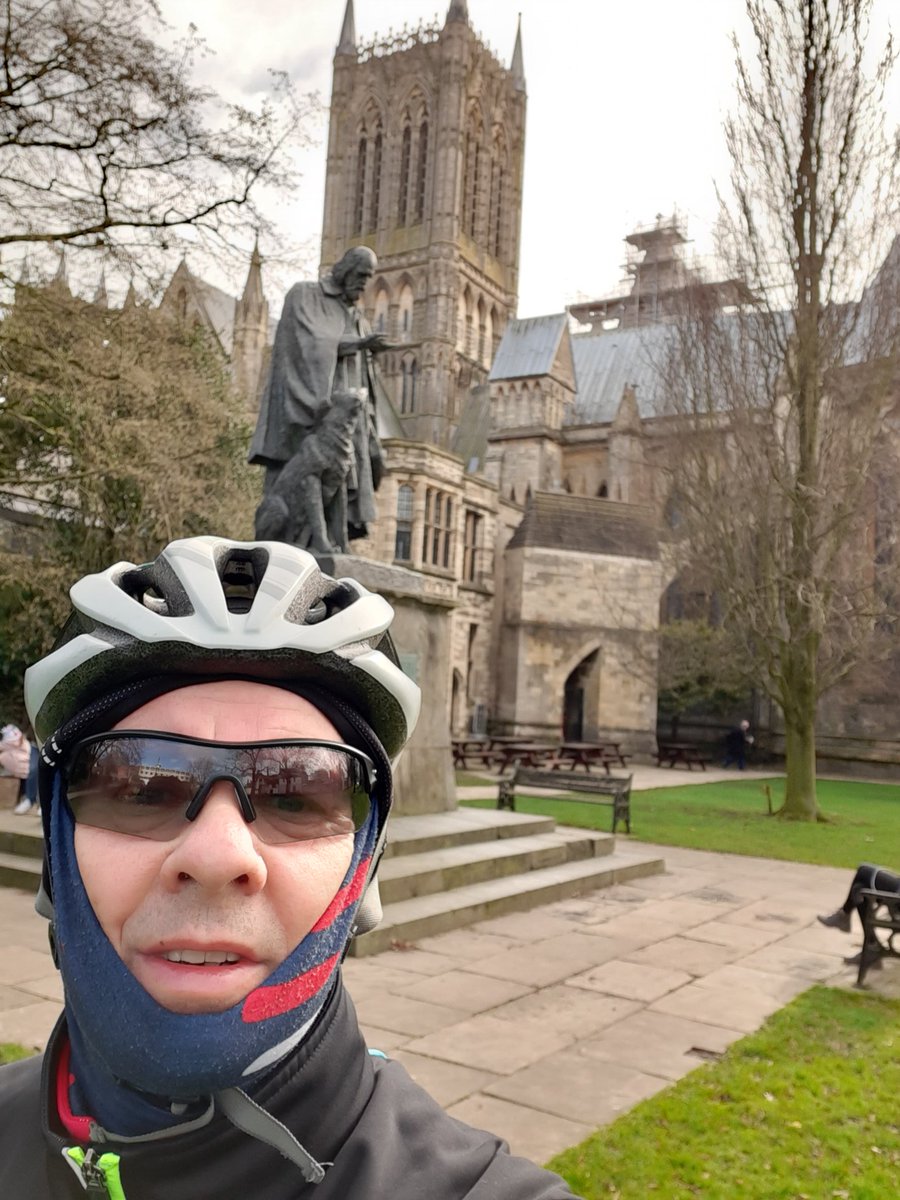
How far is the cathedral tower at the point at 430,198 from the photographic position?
5441cm

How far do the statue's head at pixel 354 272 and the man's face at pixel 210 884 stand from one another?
284 inches

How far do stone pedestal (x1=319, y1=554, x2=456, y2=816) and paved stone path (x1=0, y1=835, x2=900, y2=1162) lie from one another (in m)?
1.47

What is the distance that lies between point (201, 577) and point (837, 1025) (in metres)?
5.46

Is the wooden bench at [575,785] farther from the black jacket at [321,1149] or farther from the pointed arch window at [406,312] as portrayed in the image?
the pointed arch window at [406,312]

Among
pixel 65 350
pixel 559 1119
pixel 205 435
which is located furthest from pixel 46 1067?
pixel 205 435

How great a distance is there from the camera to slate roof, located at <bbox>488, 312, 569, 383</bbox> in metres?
44.7

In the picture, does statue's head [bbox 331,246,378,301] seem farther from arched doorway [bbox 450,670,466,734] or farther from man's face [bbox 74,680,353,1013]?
→ arched doorway [bbox 450,670,466,734]

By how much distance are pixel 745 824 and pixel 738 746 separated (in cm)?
1689

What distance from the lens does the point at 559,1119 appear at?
3973mm

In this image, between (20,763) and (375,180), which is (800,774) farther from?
(375,180)

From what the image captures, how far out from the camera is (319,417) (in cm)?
789

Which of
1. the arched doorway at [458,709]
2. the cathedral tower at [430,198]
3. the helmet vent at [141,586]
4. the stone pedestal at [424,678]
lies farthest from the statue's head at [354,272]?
the cathedral tower at [430,198]

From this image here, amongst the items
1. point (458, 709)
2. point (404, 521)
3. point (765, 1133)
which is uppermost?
point (404, 521)

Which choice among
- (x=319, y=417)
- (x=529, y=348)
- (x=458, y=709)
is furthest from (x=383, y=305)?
(x=319, y=417)
